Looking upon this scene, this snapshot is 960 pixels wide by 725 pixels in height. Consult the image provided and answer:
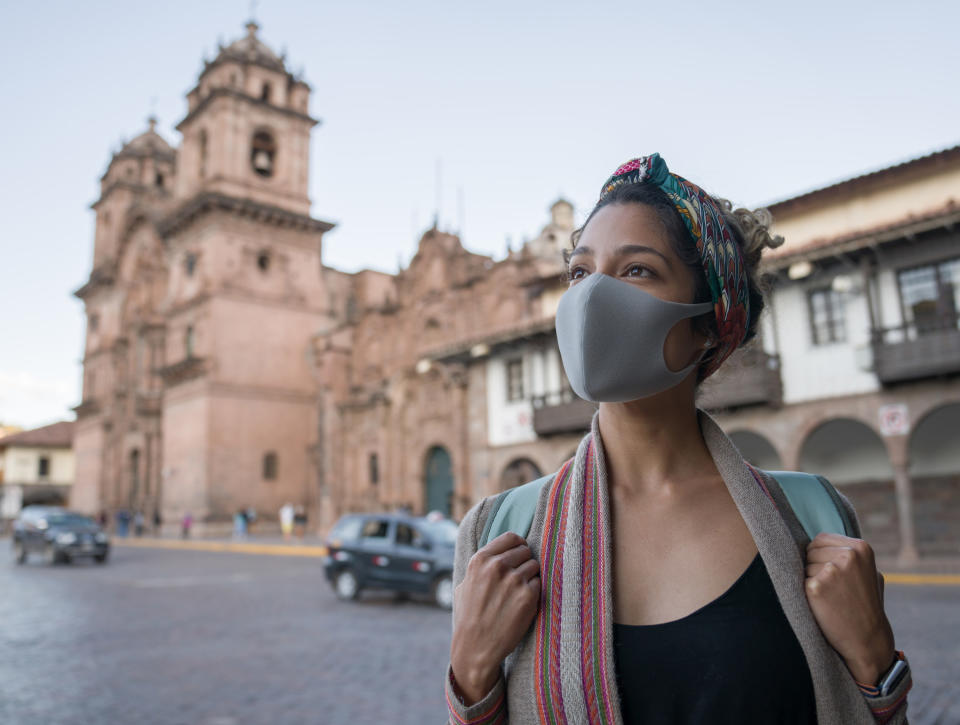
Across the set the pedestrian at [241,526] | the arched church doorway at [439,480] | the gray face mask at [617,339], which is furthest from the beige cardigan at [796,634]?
the pedestrian at [241,526]

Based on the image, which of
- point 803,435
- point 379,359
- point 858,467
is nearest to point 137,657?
point 803,435

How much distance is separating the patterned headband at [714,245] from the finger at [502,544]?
1.93ft

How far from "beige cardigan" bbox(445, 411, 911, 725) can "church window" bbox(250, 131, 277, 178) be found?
44.8 metres

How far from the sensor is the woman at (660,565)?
143cm

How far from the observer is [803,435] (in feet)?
61.6

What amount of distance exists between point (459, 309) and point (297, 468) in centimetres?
1570

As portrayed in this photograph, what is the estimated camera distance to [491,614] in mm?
1476

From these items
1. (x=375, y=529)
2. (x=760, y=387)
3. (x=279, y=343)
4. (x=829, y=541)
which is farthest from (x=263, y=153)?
(x=829, y=541)

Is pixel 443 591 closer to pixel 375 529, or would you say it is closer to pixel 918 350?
pixel 375 529

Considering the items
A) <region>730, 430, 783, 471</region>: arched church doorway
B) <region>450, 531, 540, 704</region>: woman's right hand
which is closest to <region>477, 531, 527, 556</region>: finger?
<region>450, 531, 540, 704</region>: woman's right hand

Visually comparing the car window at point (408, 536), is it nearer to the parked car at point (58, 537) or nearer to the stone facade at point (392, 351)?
the stone facade at point (392, 351)

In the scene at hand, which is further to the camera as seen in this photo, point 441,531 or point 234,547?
point 234,547

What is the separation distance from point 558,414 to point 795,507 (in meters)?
21.8

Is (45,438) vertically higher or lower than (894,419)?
higher
